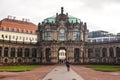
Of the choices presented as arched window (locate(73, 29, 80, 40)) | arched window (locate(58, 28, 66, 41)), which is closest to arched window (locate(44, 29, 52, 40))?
arched window (locate(58, 28, 66, 41))

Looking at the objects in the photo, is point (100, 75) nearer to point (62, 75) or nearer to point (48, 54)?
point (62, 75)

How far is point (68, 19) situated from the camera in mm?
120125

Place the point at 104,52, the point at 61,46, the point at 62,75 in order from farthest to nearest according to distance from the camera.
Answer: the point at 61,46, the point at 104,52, the point at 62,75

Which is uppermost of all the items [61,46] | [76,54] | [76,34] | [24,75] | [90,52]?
[76,34]

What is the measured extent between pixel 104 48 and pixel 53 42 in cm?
2543

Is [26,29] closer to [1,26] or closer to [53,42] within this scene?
A: [1,26]

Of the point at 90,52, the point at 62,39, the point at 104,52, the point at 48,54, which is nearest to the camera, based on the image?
the point at 104,52

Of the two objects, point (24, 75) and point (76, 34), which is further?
point (76, 34)

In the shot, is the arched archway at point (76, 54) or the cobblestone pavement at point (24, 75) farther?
the arched archway at point (76, 54)

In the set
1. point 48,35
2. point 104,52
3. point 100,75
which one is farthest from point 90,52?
point 100,75

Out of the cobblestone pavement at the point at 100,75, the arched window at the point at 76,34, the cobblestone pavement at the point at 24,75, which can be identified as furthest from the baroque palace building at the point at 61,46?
the cobblestone pavement at the point at 100,75

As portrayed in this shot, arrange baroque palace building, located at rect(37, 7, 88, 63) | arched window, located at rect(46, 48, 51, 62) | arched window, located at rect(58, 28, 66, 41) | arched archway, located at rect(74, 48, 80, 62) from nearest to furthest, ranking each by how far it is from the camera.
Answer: baroque palace building, located at rect(37, 7, 88, 63)
arched archway, located at rect(74, 48, 80, 62)
arched window, located at rect(46, 48, 51, 62)
arched window, located at rect(58, 28, 66, 41)

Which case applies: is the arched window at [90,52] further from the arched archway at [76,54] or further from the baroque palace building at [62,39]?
the arched archway at [76,54]

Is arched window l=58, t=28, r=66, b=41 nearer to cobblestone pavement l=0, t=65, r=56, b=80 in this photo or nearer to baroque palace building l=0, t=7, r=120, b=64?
baroque palace building l=0, t=7, r=120, b=64
